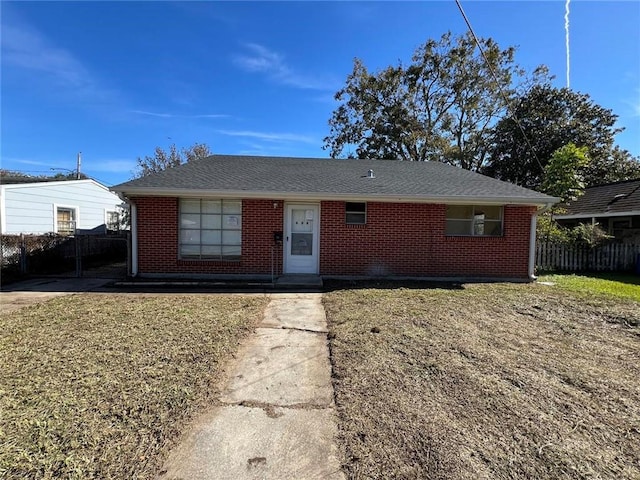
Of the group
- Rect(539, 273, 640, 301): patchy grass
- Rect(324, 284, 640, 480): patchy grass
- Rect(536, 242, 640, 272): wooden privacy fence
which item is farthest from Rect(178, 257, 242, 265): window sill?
Rect(536, 242, 640, 272): wooden privacy fence

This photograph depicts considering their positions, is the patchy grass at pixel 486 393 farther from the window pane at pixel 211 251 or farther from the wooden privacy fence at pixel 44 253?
the wooden privacy fence at pixel 44 253

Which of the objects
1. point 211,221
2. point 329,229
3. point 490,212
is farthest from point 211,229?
point 490,212

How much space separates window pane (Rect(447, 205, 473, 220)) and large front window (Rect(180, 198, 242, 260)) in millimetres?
5830

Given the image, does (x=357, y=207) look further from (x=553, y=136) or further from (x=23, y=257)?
(x=553, y=136)

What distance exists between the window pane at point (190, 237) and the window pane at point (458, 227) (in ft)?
22.7

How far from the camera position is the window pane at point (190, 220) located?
963 cm

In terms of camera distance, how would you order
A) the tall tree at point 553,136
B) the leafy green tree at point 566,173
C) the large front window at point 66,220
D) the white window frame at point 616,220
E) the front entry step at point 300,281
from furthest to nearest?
the tall tree at point 553,136, the leafy green tree at point 566,173, the white window frame at point 616,220, the large front window at point 66,220, the front entry step at point 300,281

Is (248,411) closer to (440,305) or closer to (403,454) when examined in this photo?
(403,454)

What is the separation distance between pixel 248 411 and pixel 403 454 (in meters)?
1.33

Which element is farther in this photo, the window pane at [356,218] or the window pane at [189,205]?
the window pane at [356,218]

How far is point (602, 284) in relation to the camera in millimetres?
9828

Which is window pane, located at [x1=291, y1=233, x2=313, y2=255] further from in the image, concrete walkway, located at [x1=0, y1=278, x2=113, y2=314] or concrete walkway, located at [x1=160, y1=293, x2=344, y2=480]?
concrete walkway, located at [x1=160, y1=293, x2=344, y2=480]

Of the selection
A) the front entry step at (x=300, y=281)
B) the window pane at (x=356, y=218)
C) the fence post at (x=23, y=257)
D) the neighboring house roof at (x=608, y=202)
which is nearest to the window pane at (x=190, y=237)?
the front entry step at (x=300, y=281)

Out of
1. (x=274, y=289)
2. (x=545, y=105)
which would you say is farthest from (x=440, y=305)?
(x=545, y=105)
